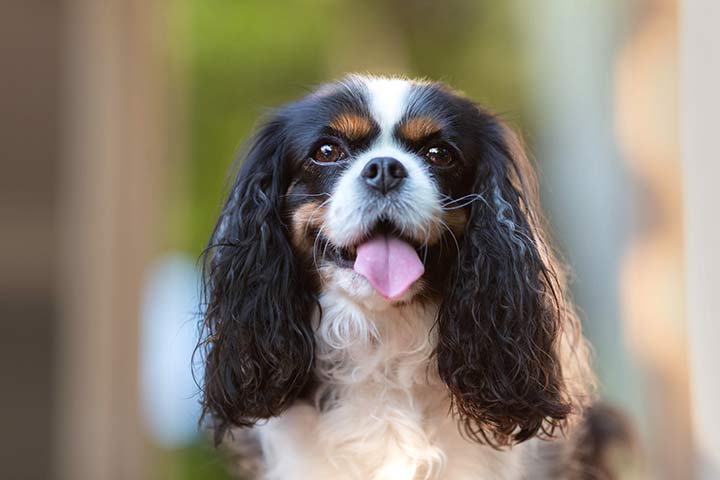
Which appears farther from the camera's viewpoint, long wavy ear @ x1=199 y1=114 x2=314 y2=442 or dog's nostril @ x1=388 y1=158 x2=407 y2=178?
long wavy ear @ x1=199 y1=114 x2=314 y2=442

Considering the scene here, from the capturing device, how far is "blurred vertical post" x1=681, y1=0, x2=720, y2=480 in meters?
2.20

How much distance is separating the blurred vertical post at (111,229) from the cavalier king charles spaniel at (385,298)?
2238 mm

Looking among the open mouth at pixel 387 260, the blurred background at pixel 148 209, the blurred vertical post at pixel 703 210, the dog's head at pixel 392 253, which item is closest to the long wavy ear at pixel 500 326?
the dog's head at pixel 392 253

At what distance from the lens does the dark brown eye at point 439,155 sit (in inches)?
78.4

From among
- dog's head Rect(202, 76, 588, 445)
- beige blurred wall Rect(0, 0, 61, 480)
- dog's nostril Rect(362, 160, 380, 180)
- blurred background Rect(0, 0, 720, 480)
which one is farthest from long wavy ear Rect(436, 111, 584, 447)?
beige blurred wall Rect(0, 0, 61, 480)

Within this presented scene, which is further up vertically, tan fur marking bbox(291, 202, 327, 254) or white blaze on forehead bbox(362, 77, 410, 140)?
white blaze on forehead bbox(362, 77, 410, 140)

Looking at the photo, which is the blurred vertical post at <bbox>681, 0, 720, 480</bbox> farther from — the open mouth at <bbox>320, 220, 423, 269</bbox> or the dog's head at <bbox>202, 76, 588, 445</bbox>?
the open mouth at <bbox>320, 220, 423, 269</bbox>

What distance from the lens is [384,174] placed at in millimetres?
1863

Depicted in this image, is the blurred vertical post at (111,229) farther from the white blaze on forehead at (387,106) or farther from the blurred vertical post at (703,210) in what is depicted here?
the blurred vertical post at (703,210)

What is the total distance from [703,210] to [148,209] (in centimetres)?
271

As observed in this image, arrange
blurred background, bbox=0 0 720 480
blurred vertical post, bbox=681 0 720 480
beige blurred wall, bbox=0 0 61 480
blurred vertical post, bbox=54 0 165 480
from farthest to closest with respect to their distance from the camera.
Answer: beige blurred wall, bbox=0 0 61 480
blurred vertical post, bbox=54 0 165 480
blurred background, bbox=0 0 720 480
blurred vertical post, bbox=681 0 720 480

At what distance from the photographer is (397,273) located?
1.86 m

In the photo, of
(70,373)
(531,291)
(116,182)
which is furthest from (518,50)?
(531,291)

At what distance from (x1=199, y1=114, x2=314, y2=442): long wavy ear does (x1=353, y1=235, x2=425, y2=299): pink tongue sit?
22 centimetres
